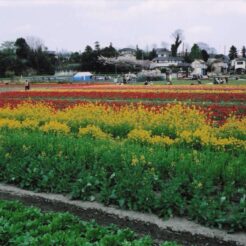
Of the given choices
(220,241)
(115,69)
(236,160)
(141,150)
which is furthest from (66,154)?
(115,69)

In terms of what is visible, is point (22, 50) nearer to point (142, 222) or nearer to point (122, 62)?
point (122, 62)

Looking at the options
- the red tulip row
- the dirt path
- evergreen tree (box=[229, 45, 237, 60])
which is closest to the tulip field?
the dirt path

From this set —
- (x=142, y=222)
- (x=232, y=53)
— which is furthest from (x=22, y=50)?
(x=142, y=222)

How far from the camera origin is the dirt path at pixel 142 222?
21.5 feet

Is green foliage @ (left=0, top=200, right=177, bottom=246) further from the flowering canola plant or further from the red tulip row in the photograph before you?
the red tulip row

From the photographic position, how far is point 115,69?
99125 millimetres

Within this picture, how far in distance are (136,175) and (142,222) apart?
967 millimetres

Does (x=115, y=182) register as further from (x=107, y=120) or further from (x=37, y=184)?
(x=107, y=120)

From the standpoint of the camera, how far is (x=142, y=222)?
Answer: 23.6 feet

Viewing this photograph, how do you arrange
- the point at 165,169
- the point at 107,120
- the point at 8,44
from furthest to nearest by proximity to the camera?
the point at 8,44 → the point at 107,120 → the point at 165,169

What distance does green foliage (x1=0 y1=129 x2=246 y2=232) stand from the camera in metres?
7.24

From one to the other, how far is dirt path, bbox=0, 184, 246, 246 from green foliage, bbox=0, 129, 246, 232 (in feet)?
0.48

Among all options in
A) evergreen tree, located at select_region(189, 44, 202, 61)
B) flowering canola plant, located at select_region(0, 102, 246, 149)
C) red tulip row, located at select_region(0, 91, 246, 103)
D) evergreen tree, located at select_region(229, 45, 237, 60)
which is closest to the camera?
flowering canola plant, located at select_region(0, 102, 246, 149)

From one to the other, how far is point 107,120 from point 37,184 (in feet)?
17.6
